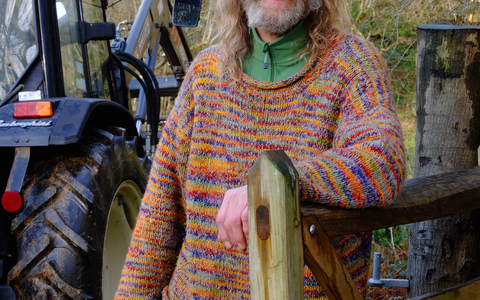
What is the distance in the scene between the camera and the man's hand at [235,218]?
1.02m

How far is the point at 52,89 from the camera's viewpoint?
2.23m

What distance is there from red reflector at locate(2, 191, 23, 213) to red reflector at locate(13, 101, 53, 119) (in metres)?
0.34

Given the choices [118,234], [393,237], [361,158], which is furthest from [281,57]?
[393,237]

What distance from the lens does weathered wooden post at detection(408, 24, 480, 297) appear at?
2.10 m

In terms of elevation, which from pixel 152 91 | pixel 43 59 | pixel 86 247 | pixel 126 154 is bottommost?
pixel 86 247

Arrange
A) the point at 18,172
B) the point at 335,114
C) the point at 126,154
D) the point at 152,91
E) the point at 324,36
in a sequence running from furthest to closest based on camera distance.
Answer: the point at 152,91
the point at 126,154
the point at 18,172
the point at 324,36
the point at 335,114

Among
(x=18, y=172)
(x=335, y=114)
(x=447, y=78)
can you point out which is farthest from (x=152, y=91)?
(x=335, y=114)

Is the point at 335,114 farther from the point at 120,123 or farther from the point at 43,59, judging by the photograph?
the point at 120,123

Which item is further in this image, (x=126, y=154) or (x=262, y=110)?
(x=126, y=154)

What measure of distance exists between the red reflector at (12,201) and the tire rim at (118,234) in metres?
0.79

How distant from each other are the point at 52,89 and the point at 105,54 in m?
0.91

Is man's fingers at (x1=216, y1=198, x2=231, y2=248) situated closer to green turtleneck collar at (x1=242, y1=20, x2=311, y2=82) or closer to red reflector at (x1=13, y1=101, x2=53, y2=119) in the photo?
green turtleneck collar at (x1=242, y1=20, x2=311, y2=82)

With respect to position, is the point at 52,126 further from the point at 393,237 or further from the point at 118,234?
→ the point at 393,237

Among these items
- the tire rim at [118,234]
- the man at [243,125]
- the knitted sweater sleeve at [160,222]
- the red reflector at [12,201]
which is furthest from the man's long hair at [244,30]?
the tire rim at [118,234]
